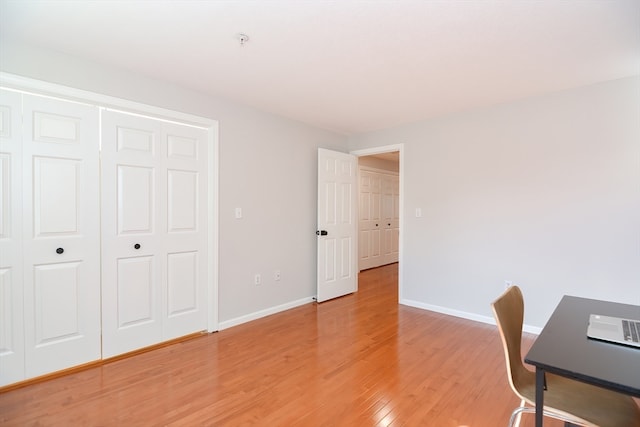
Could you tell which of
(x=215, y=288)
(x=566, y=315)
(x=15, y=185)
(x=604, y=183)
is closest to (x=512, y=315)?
(x=566, y=315)

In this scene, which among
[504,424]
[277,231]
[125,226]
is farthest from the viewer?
[277,231]

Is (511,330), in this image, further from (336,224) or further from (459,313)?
(336,224)

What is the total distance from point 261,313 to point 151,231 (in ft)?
5.01

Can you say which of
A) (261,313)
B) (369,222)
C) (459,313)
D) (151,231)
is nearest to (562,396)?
(459,313)

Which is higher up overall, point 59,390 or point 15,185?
point 15,185

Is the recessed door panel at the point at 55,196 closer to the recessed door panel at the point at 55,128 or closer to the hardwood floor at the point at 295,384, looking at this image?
the recessed door panel at the point at 55,128

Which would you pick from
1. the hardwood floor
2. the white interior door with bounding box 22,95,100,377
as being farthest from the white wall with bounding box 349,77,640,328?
the white interior door with bounding box 22,95,100,377

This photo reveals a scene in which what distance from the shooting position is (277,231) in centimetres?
379

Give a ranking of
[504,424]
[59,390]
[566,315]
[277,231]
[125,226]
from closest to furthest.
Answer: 1. [566,315]
2. [504,424]
3. [59,390]
4. [125,226]
5. [277,231]

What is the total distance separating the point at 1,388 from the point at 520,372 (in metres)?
3.19

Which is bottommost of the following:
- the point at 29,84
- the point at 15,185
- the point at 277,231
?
the point at 277,231

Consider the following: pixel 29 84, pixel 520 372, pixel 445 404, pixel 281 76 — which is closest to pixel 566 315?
pixel 520 372

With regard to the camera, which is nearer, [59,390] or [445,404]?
[445,404]

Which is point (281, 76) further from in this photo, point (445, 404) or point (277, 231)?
point (445, 404)
